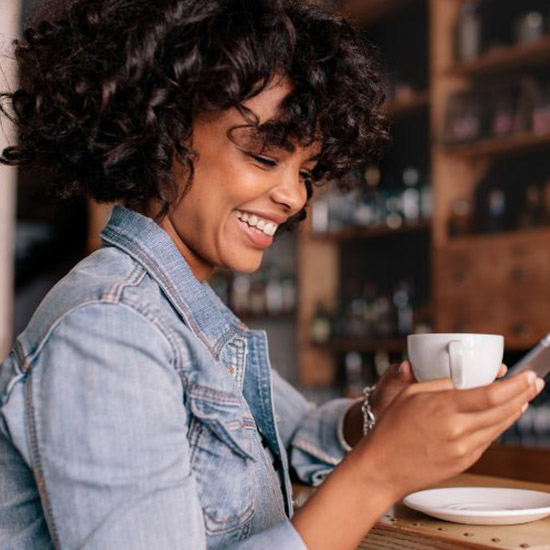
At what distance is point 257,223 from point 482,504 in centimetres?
46

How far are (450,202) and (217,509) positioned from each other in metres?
2.48

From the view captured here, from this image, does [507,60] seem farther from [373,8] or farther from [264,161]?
[264,161]

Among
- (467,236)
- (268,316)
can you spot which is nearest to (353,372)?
(268,316)

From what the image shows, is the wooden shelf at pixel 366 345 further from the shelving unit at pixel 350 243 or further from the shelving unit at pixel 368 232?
the shelving unit at pixel 368 232

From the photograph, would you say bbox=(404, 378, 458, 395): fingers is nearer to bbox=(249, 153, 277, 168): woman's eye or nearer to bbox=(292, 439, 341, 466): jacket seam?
bbox=(249, 153, 277, 168): woman's eye

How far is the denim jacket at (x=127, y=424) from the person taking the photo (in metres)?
0.76

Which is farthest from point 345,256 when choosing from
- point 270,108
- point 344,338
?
point 270,108

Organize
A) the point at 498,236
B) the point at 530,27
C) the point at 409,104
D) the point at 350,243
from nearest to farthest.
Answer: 1. the point at 498,236
2. the point at 530,27
3. the point at 409,104
4. the point at 350,243

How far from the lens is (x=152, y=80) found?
98 centimetres

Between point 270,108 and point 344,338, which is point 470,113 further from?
point 270,108

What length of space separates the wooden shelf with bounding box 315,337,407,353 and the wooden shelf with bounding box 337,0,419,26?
1.43 meters

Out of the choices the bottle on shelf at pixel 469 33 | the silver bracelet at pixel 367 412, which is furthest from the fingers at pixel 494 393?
the bottle on shelf at pixel 469 33

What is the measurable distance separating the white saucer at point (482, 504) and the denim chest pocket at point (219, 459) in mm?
226

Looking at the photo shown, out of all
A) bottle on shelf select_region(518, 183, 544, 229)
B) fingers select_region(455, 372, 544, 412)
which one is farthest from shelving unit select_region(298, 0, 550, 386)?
fingers select_region(455, 372, 544, 412)
